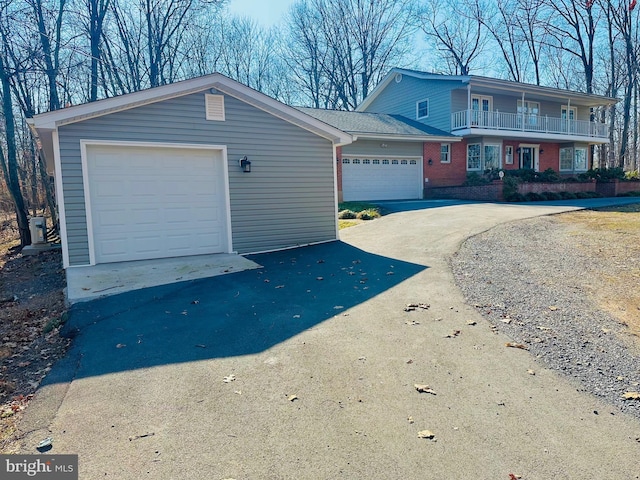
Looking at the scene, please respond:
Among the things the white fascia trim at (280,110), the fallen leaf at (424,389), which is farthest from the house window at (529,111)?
the fallen leaf at (424,389)

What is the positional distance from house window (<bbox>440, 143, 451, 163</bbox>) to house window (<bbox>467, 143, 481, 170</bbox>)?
1.43 metres

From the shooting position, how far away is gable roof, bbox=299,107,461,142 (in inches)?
778

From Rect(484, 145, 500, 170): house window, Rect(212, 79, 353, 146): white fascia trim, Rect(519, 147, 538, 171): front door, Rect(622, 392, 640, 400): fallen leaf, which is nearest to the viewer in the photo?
Rect(622, 392, 640, 400): fallen leaf

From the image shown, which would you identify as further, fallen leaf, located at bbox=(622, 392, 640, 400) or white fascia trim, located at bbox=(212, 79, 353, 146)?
white fascia trim, located at bbox=(212, 79, 353, 146)

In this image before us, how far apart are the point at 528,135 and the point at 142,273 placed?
22514 mm

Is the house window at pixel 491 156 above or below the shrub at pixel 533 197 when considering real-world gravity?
above

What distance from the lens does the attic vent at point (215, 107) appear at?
892cm

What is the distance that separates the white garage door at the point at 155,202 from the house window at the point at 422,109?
709 inches

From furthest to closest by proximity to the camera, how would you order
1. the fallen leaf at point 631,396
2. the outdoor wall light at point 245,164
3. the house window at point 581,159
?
the house window at point 581,159 → the outdoor wall light at point 245,164 → the fallen leaf at point 631,396

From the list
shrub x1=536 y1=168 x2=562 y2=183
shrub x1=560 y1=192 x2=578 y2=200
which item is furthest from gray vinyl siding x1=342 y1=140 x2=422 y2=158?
shrub x1=560 y1=192 x2=578 y2=200

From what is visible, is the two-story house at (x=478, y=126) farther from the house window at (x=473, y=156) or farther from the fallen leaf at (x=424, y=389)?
the fallen leaf at (x=424, y=389)

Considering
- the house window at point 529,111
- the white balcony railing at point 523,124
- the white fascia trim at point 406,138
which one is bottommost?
the white fascia trim at point 406,138

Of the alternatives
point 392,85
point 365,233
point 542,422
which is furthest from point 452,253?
point 392,85

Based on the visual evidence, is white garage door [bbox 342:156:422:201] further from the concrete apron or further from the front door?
the concrete apron
